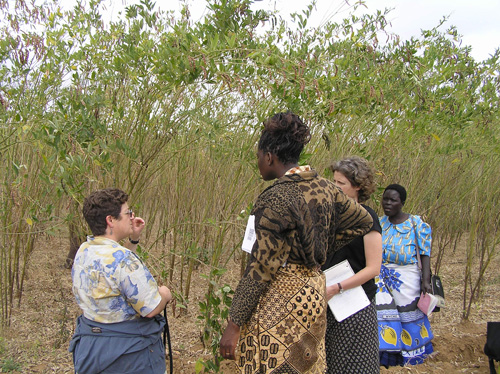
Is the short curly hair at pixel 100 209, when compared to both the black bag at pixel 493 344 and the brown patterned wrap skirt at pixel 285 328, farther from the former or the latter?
the black bag at pixel 493 344

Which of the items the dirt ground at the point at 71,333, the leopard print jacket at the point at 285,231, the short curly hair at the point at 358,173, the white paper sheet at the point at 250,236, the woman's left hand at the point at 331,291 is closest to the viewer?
the leopard print jacket at the point at 285,231

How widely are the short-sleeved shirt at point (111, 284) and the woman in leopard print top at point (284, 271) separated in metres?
0.38

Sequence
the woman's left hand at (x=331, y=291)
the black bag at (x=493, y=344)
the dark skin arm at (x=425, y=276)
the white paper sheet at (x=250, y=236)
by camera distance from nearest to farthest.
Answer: the white paper sheet at (x=250, y=236), the woman's left hand at (x=331, y=291), the black bag at (x=493, y=344), the dark skin arm at (x=425, y=276)

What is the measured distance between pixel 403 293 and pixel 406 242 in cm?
38

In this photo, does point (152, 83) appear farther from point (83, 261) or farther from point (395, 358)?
point (395, 358)

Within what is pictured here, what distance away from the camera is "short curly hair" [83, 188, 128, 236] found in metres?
1.85

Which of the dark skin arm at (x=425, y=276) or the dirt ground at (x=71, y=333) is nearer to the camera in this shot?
the dark skin arm at (x=425, y=276)

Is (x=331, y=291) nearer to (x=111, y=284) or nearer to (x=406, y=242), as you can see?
(x=111, y=284)

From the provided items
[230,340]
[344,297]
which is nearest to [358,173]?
[344,297]

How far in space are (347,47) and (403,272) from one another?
2.03 m

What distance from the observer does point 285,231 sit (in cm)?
160

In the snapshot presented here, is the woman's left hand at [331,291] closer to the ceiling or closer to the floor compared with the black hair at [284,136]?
closer to the floor

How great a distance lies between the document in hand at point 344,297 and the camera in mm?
2066

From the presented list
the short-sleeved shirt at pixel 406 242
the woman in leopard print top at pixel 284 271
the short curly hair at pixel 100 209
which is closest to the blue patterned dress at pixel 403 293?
the short-sleeved shirt at pixel 406 242
